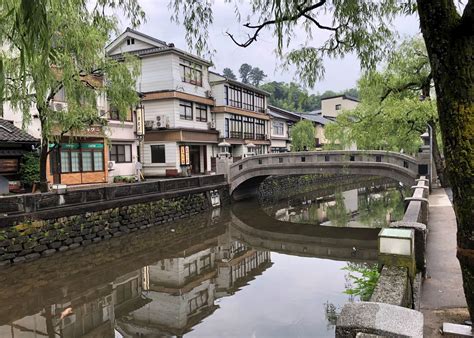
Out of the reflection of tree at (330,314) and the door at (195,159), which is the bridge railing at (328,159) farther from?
the reflection of tree at (330,314)

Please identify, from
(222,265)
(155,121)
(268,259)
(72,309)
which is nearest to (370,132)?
(268,259)

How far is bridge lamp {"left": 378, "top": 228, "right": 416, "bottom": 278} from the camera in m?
4.82

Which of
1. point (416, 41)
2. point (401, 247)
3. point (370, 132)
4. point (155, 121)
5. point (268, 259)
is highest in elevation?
point (416, 41)

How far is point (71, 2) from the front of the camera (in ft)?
14.2

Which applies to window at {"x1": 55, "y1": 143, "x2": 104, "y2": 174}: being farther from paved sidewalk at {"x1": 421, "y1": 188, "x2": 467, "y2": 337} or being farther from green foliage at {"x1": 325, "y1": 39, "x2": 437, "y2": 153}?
paved sidewalk at {"x1": 421, "y1": 188, "x2": 467, "y2": 337}

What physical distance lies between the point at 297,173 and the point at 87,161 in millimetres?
13406

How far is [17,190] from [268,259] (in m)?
12.7

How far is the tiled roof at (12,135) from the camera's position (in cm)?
1658

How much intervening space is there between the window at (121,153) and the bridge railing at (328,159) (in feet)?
24.4

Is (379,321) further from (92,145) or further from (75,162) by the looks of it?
(92,145)

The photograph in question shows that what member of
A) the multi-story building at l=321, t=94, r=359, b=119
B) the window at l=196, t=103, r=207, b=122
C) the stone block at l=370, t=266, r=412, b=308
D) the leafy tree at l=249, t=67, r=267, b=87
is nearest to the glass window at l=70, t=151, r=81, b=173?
the window at l=196, t=103, r=207, b=122

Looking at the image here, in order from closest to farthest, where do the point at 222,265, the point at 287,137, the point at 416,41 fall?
the point at 222,265 < the point at 416,41 < the point at 287,137

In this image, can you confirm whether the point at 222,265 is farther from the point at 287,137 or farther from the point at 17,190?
the point at 287,137

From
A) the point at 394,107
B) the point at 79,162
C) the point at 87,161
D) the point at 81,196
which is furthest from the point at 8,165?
the point at 394,107
